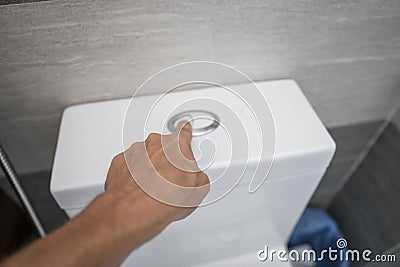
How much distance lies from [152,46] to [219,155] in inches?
8.8

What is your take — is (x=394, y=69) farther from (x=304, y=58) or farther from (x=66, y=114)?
(x=66, y=114)

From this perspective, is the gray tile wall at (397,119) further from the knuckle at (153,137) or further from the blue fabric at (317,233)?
the knuckle at (153,137)

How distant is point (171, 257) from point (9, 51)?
48cm

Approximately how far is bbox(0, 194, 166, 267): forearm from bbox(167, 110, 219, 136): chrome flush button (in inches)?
8.1

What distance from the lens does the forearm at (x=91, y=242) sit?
1.22 feet

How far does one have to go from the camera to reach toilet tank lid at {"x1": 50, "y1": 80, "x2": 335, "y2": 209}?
1.87 feet

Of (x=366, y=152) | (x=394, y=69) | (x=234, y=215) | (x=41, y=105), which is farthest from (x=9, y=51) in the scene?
(x=366, y=152)

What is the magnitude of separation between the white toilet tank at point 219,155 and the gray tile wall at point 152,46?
5 cm

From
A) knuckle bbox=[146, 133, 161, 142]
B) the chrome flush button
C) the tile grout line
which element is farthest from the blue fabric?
knuckle bbox=[146, 133, 161, 142]

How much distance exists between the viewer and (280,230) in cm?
79

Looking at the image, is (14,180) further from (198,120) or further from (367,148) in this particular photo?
(367,148)

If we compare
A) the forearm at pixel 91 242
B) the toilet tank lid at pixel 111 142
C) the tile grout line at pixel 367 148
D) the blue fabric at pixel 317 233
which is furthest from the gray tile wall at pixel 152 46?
the blue fabric at pixel 317 233

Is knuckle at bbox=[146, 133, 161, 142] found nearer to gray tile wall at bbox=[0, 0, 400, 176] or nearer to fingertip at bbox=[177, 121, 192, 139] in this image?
fingertip at bbox=[177, 121, 192, 139]

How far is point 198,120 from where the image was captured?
62cm
